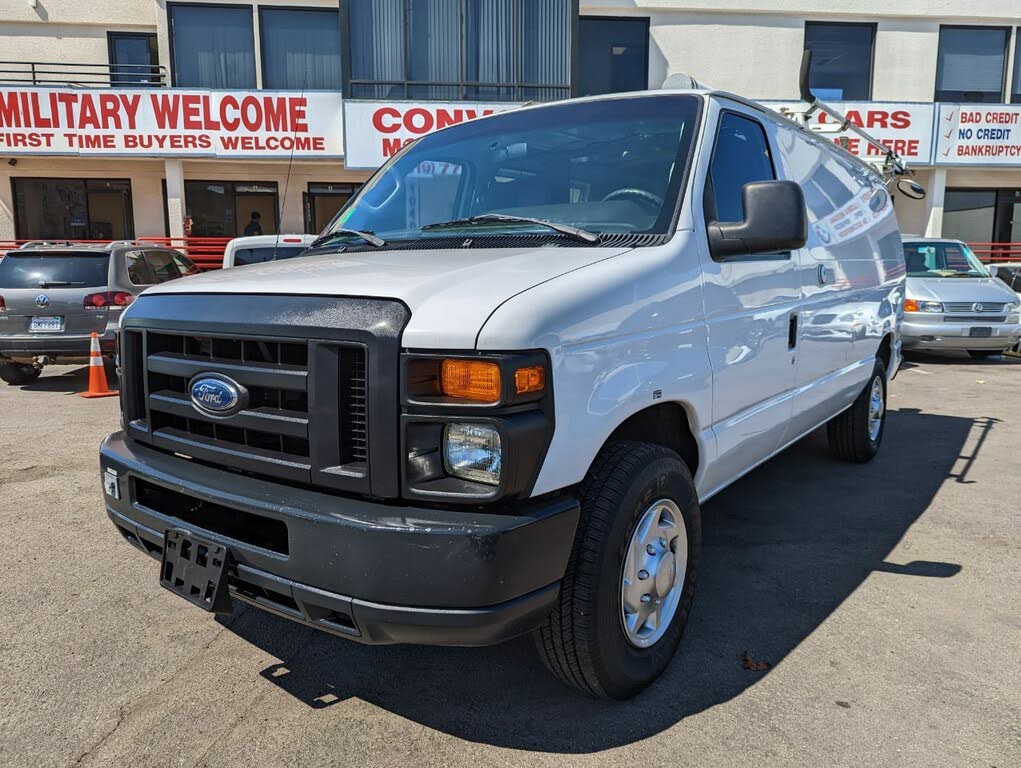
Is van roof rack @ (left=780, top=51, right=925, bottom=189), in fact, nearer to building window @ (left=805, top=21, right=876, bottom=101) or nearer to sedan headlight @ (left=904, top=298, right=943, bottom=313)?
sedan headlight @ (left=904, top=298, right=943, bottom=313)

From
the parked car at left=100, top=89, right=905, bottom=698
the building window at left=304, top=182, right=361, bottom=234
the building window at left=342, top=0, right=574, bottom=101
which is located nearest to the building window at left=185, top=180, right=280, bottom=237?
the building window at left=304, top=182, right=361, bottom=234

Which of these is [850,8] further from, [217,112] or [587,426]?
[587,426]

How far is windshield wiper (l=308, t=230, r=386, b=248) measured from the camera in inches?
124

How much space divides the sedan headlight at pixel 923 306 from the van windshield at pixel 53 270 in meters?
10.3

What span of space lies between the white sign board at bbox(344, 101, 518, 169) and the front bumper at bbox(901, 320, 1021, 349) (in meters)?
8.51

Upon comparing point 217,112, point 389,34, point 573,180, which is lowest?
point 573,180

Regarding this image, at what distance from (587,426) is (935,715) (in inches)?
61.5

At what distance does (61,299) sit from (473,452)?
8310 millimetres

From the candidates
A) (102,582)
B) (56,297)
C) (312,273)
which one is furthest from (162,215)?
(312,273)

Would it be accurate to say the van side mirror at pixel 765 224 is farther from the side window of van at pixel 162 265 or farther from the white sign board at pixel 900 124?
the white sign board at pixel 900 124

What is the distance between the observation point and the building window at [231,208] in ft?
56.1

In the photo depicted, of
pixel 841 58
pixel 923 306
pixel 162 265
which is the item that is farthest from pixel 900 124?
pixel 162 265

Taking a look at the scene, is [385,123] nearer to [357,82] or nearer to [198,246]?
[357,82]

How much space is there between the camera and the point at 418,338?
6.68 feet
